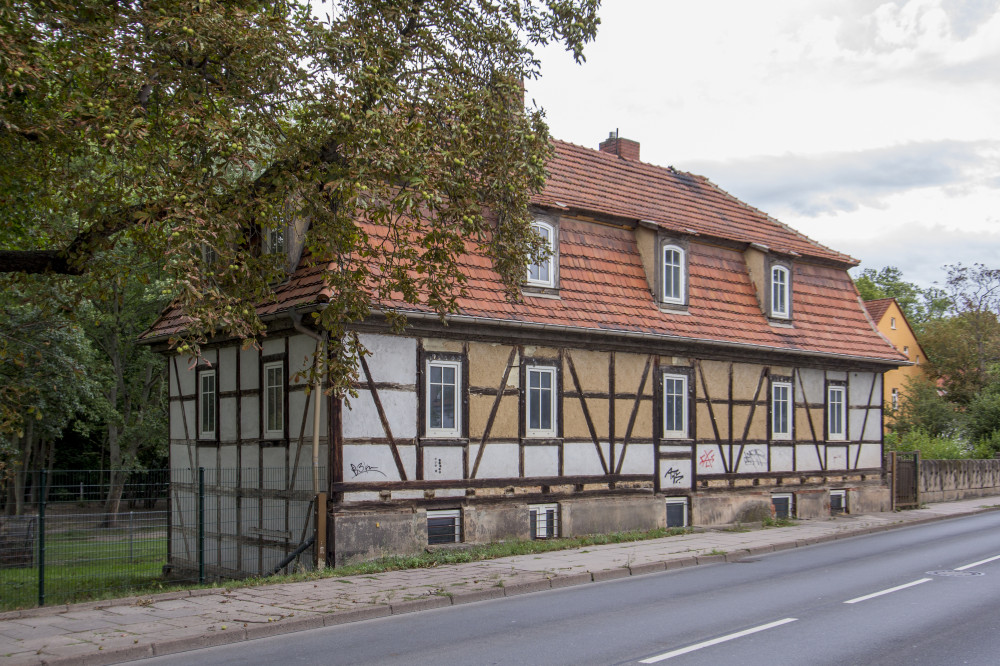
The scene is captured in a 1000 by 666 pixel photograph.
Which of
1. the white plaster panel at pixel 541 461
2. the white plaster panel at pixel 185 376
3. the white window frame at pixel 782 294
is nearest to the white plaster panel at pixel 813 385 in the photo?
the white window frame at pixel 782 294

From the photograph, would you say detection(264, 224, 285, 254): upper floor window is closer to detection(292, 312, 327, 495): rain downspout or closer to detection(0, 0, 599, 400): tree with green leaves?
detection(292, 312, 327, 495): rain downspout

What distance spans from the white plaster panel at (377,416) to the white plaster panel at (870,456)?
14739 mm

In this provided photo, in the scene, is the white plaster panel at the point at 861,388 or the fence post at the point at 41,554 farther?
the white plaster panel at the point at 861,388

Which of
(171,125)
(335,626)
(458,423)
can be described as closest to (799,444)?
(458,423)

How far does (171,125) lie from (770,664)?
831 cm

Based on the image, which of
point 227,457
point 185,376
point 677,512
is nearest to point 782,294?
point 677,512

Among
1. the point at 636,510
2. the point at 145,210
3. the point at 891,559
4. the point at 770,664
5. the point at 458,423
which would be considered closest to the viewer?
the point at 770,664

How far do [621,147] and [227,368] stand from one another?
12971 mm

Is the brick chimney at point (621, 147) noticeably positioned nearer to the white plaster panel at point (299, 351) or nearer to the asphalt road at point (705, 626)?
the white plaster panel at point (299, 351)

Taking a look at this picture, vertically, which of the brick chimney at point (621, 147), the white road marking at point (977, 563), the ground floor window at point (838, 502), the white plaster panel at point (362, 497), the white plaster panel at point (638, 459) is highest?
the brick chimney at point (621, 147)

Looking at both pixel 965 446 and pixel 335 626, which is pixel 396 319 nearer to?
pixel 335 626

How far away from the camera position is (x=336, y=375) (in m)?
12.2

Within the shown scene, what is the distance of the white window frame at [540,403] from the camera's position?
58.8ft

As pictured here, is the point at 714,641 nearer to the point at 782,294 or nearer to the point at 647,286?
the point at 647,286
